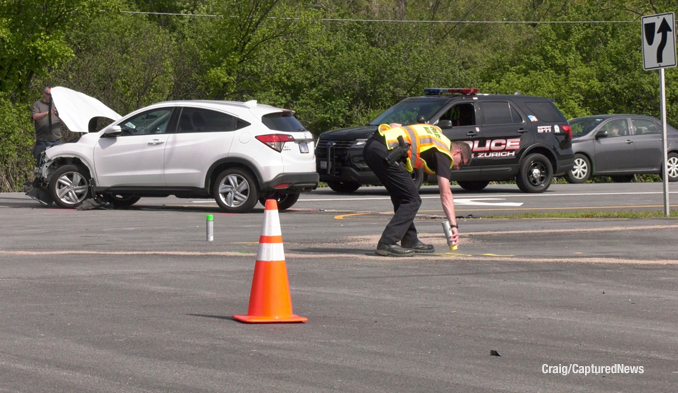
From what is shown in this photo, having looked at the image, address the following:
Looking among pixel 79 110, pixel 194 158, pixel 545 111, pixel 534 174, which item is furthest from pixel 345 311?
pixel 545 111

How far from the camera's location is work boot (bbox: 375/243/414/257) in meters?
10.5

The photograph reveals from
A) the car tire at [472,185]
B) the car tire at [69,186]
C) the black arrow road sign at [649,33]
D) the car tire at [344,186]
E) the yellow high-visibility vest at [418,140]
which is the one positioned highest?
the black arrow road sign at [649,33]

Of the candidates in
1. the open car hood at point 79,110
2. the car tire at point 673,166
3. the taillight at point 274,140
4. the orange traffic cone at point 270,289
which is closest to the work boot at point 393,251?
the orange traffic cone at point 270,289

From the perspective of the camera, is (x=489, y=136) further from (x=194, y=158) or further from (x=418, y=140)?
(x=418, y=140)

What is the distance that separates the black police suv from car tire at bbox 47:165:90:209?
4.89 metres

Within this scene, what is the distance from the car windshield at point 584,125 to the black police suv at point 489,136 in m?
3.85

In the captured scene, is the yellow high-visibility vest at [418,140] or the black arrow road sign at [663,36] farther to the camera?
the black arrow road sign at [663,36]

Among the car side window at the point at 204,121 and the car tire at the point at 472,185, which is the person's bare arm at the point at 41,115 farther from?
the car tire at the point at 472,185

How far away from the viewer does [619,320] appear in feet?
23.8

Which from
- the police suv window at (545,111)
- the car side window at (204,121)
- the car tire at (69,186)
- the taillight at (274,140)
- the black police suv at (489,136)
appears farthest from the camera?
the police suv window at (545,111)

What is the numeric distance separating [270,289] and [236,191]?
29.0ft

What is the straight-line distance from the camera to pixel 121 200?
57.3 feet

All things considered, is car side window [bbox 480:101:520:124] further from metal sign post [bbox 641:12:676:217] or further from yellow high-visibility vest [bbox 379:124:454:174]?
yellow high-visibility vest [bbox 379:124:454:174]

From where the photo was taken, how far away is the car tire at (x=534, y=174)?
2073 cm
